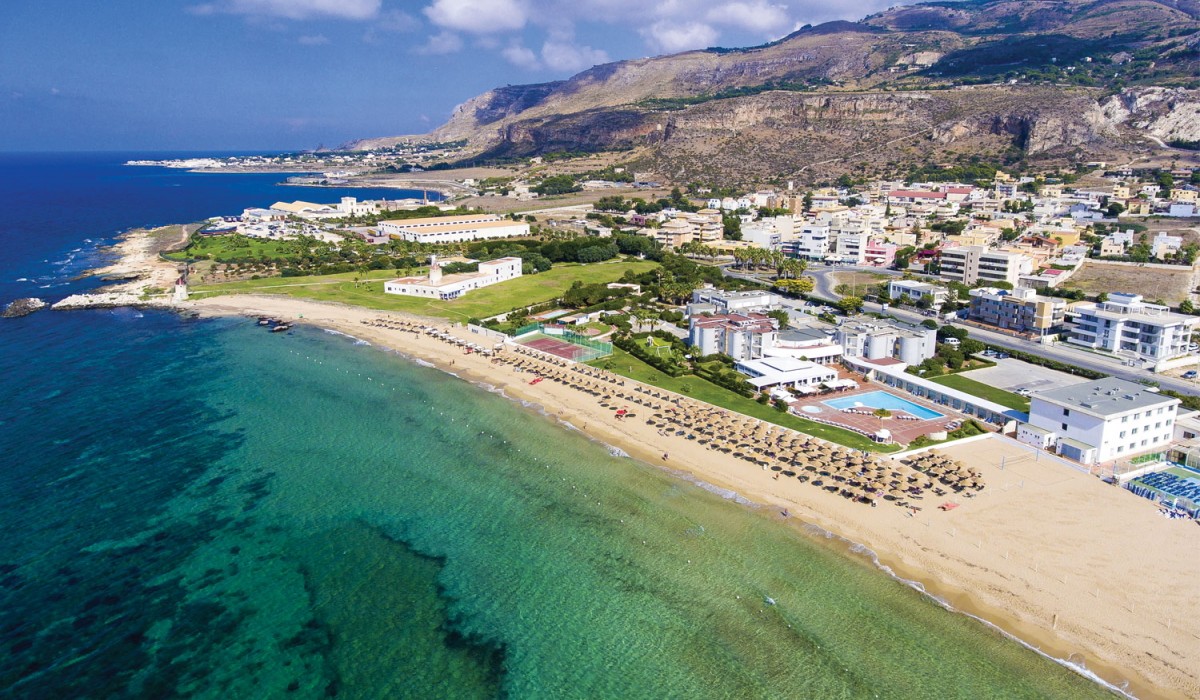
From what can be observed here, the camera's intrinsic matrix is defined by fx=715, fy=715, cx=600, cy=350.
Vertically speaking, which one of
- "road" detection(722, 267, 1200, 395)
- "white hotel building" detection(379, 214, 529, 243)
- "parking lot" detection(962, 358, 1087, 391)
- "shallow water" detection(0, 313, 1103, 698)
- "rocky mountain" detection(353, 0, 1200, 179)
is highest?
"rocky mountain" detection(353, 0, 1200, 179)

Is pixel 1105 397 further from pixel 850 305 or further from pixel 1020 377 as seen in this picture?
pixel 850 305

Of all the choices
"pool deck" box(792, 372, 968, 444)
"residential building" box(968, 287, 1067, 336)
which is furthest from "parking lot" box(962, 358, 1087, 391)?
"residential building" box(968, 287, 1067, 336)

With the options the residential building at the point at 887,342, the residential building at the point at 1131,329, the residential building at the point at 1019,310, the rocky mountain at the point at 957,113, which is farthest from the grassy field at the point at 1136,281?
the rocky mountain at the point at 957,113

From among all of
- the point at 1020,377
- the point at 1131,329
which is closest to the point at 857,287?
the point at 1131,329

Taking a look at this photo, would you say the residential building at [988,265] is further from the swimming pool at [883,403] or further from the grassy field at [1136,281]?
the swimming pool at [883,403]

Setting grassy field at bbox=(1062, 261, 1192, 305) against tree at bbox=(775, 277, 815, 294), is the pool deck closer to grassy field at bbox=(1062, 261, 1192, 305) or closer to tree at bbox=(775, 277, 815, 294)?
tree at bbox=(775, 277, 815, 294)

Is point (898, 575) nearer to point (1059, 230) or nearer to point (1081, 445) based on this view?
point (1081, 445)
